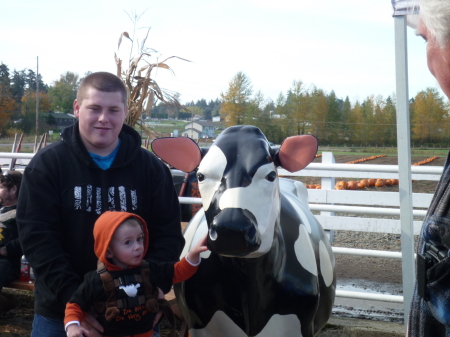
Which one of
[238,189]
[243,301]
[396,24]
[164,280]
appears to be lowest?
[243,301]

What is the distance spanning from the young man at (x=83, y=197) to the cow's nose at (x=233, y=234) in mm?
328

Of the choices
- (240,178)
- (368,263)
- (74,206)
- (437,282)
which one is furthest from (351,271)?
(437,282)

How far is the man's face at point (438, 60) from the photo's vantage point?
3.95 ft

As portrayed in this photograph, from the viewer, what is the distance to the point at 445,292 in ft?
3.98

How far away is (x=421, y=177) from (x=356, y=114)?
37.7 meters

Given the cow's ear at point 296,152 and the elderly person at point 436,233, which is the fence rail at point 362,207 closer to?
the cow's ear at point 296,152

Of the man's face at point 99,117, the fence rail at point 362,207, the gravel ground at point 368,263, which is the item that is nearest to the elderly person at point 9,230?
the fence rail at point 362,207

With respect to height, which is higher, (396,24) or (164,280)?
(396,24)

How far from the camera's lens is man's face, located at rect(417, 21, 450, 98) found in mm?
1203

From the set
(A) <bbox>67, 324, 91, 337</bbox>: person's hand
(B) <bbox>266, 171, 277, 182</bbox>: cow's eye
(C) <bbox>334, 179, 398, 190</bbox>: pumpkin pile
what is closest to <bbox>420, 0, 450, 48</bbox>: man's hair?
(B) <bbox>266, 171, 277, 182</bbox>: cow's eye

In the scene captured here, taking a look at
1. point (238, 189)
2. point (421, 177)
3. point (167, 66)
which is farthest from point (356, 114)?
point (238, 189)

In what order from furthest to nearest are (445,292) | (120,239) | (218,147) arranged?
(218,147), (120,239), (445,292)

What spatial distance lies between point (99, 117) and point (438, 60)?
1485 millimetres

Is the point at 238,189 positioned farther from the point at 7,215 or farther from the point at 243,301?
the point at 7,215
